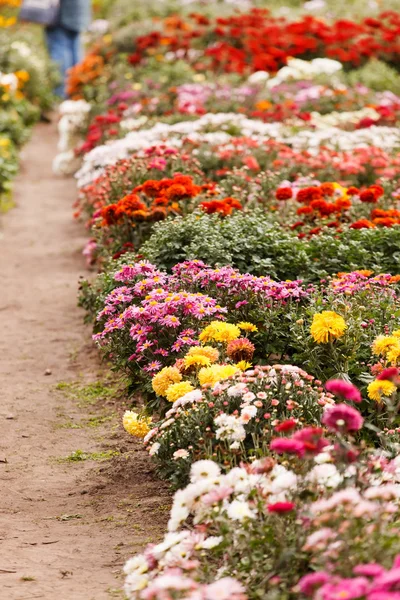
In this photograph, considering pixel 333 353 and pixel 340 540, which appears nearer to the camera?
pixel 340 540

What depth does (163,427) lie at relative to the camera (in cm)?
429

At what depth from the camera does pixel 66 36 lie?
2000 cm

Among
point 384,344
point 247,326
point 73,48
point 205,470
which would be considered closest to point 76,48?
point 73,48

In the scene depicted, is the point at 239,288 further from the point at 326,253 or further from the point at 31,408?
the point at 31,408

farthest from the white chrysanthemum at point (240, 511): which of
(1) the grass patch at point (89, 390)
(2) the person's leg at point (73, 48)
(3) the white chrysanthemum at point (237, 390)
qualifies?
(2) the person's leg at point (73, 48)

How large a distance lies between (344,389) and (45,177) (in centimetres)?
1091

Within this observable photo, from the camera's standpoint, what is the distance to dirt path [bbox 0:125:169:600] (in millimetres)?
3902

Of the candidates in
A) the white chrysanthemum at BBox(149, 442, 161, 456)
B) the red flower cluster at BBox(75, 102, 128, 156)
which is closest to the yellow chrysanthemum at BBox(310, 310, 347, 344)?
the white chrysanthemum at BBox(149, 442, 161, 456)

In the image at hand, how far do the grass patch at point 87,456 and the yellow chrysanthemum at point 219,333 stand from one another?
79 cm

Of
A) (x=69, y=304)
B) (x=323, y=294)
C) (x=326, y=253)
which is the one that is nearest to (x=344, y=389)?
(x=323, y=294)

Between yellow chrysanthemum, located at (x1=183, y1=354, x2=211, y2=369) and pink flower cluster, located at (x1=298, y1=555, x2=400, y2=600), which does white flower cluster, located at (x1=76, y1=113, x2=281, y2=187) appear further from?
pink flower cluster, located at (x1=298, y1=555, x2=400, y2=600)

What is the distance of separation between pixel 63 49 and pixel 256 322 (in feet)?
52.1

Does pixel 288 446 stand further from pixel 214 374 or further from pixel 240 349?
pixel 240 349

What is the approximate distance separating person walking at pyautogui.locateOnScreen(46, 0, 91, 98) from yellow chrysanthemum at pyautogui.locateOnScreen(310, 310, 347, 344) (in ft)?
49.9
